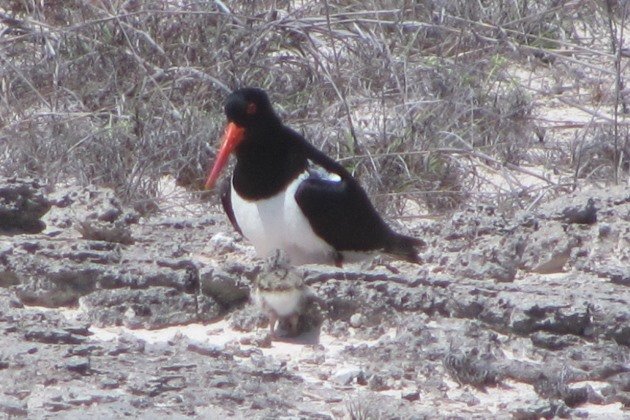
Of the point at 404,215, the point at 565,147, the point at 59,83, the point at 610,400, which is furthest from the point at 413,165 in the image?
the point at 610,400

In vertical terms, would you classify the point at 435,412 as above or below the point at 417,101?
below

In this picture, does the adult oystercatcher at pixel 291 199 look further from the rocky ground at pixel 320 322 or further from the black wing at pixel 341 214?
the rocky ground at pixel 320 322

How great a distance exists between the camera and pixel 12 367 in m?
4.04

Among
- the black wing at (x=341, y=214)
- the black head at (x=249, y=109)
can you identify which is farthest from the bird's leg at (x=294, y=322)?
the black head at (x=249, y=109)

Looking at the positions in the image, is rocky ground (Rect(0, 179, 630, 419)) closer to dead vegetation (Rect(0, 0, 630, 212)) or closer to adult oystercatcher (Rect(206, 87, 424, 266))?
adult oystercatcher (Rect(206, 87, 424, 266))

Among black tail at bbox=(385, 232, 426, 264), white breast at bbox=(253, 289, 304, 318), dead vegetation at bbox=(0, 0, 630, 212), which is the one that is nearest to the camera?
white breast at bbox=(253, 289, 304, 318)

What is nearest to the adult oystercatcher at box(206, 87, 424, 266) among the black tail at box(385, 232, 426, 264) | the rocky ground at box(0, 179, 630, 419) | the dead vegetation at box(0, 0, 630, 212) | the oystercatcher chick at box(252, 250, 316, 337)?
the black tail at box(385, 232, 426, 264)

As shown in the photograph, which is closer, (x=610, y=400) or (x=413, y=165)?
(x=610, y=400)

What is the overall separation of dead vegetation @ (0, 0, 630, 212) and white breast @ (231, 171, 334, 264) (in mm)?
1028

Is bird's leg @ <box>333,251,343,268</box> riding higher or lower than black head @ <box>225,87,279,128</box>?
lower

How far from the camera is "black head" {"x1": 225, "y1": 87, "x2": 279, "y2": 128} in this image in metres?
5.60

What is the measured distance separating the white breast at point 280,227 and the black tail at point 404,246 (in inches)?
10.5

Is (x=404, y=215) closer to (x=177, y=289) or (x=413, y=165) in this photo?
(x=413, y=165)

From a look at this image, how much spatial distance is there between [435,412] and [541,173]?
127 inches
